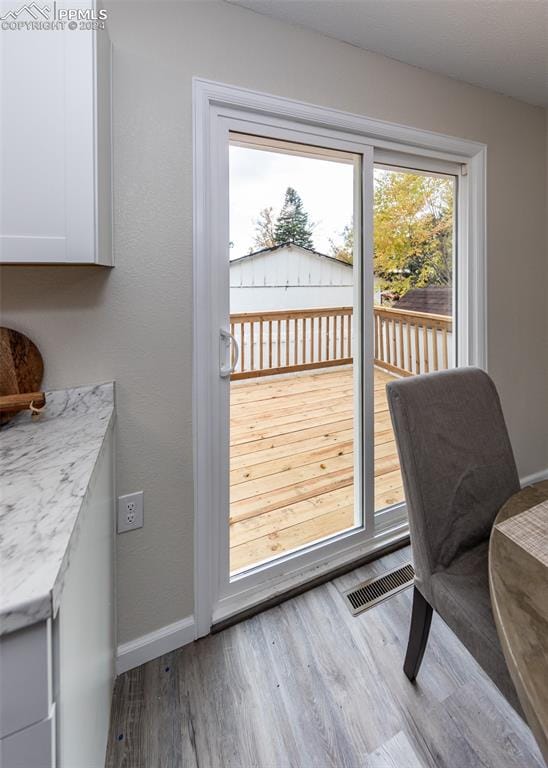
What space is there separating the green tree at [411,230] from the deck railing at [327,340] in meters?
0.21

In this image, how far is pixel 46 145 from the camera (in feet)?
3.33

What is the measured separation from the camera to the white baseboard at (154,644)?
4.86ft

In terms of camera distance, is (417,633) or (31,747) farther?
(417,633)

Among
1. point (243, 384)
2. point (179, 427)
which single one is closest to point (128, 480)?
point (179, 427)

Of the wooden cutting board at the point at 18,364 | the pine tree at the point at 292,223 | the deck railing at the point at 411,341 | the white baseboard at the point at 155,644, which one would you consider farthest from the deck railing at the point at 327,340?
the white baseboard at the point at 155,644

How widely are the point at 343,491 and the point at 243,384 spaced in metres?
0.86

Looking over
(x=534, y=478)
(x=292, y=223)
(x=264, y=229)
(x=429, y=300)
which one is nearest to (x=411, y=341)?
(x=429, y=300)

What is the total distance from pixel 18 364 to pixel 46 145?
64cm

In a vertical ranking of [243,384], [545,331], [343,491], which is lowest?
[343,491]

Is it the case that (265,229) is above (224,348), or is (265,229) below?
above

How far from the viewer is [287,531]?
2.02m

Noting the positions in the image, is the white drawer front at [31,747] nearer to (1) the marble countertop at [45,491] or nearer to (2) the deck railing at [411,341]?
(1) the marble countertop at [45,491]

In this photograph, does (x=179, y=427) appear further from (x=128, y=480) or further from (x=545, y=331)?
(x=545, y=331)

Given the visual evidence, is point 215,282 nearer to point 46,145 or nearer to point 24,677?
point 46,145
